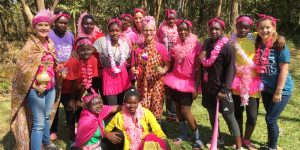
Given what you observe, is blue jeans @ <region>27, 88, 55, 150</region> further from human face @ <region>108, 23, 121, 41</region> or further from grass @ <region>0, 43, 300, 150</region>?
human face @ <region>108, 23, 121, 41</region>

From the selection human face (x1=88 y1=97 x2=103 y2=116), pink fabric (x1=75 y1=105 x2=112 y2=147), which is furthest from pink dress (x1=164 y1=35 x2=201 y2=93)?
pink fabric (x1=75 y1=105 x2=112 y2=147)

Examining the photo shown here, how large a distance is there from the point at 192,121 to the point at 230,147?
2.54 ft

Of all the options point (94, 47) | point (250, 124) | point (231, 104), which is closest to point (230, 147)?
point (250, 124)

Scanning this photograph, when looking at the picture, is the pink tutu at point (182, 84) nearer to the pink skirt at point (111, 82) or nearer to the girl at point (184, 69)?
the girl at point (184, 69)

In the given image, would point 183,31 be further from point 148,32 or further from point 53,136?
point 53,136

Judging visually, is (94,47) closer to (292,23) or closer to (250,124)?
(250,124)

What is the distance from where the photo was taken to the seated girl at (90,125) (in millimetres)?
4109

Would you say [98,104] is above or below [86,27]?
below

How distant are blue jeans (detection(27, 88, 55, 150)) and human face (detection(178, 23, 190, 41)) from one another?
189 centimetres

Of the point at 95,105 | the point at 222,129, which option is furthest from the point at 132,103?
the point at 222,129

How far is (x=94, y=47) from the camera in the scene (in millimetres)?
4695

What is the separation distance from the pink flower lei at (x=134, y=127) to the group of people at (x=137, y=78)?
0.01 m


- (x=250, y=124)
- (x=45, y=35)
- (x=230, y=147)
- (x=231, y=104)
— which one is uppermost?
(x=45, y=35)

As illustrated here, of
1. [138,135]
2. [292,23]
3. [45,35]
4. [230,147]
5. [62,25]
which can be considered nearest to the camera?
[45,35]
